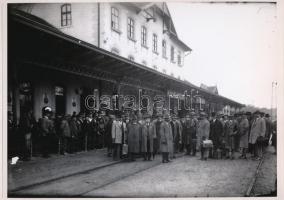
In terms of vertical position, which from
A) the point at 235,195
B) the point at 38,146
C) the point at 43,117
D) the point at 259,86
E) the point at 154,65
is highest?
the point at 154,65

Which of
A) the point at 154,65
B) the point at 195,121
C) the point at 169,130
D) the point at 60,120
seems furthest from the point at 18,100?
the point at 154,65

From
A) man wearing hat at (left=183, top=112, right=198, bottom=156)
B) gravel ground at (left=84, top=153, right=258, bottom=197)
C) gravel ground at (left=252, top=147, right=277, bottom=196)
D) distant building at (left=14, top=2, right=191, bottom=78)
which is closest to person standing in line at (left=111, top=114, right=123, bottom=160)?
gravel ground at (left=84, top=153, right=258, bottom=197)

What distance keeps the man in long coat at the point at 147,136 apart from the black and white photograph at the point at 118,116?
0.03 meters

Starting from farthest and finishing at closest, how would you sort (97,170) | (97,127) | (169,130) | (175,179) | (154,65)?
(154,65)
(97,127)
(169,130)
(97,170)
(175,179)

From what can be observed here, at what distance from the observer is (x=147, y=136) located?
1097 cm

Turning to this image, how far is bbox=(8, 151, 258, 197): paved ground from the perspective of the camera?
24.7 ft

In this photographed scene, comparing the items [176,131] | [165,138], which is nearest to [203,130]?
[176,131]

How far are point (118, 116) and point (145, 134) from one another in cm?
92

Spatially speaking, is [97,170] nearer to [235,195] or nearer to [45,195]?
[45,195]

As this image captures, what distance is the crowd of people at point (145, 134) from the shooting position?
34.3 feet

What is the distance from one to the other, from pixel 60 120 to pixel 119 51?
17.3ft

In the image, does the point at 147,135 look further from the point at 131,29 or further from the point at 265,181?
the point at 131,29

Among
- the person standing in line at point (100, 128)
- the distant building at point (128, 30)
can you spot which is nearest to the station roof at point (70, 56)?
the distant building at point (128, 30)

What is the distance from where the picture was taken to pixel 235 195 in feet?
25.0
